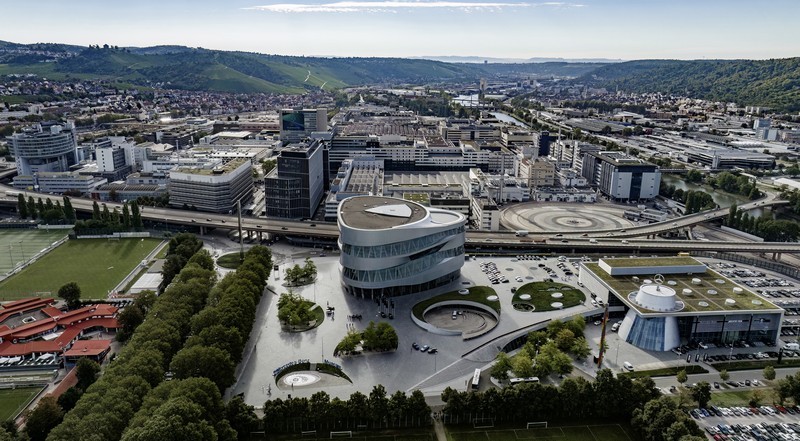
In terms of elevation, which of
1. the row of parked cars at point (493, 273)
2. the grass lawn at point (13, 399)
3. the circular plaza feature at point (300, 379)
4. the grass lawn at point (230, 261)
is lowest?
the grass lawn at point (13, 399)

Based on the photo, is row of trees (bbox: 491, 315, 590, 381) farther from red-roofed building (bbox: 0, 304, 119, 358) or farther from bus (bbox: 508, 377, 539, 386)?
red-roofed building (bbox: 0, 304, 119, 358)

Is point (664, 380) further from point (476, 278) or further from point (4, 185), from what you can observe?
point (4, 185)

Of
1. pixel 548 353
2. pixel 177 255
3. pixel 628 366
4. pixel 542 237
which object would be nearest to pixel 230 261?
pixel 177 255

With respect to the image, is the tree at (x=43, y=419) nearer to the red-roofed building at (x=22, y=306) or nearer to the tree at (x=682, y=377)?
the red-roofed building at (x=22, y=306)

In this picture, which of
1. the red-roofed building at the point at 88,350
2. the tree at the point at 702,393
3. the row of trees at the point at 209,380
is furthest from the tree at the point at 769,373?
the red-roofed building at the point at 88,350

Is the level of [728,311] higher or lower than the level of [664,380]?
higher

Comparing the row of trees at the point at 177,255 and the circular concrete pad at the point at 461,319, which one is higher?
the row of trees at the point at 177,255

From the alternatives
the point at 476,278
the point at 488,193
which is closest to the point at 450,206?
the point at 488,193
